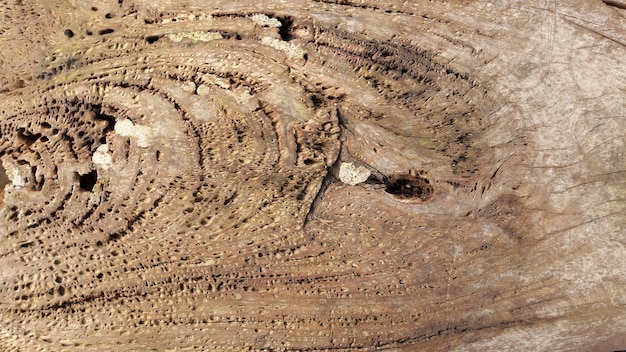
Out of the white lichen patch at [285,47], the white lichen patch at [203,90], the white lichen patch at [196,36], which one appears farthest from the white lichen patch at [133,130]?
the white lichen patch at [285,47]

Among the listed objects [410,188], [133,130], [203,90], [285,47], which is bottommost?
[410,188]

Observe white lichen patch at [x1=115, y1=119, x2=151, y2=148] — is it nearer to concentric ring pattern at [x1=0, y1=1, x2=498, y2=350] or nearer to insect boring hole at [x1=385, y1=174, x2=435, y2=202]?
concentric ring pattern at [x1=0, y1=1, x2=498, y2=350]

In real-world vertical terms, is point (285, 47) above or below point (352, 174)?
above

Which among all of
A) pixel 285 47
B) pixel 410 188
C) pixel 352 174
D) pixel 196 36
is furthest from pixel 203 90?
pixel 410 188

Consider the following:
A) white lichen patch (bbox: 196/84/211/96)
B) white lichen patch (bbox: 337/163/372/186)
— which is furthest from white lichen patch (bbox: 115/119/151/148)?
white lichen patch (bbox: 337/163/372/186)

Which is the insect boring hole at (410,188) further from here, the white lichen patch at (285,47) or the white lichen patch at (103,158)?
the white lichen patch at (103,158)

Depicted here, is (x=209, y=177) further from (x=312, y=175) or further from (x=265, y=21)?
(x=265, y=21)
